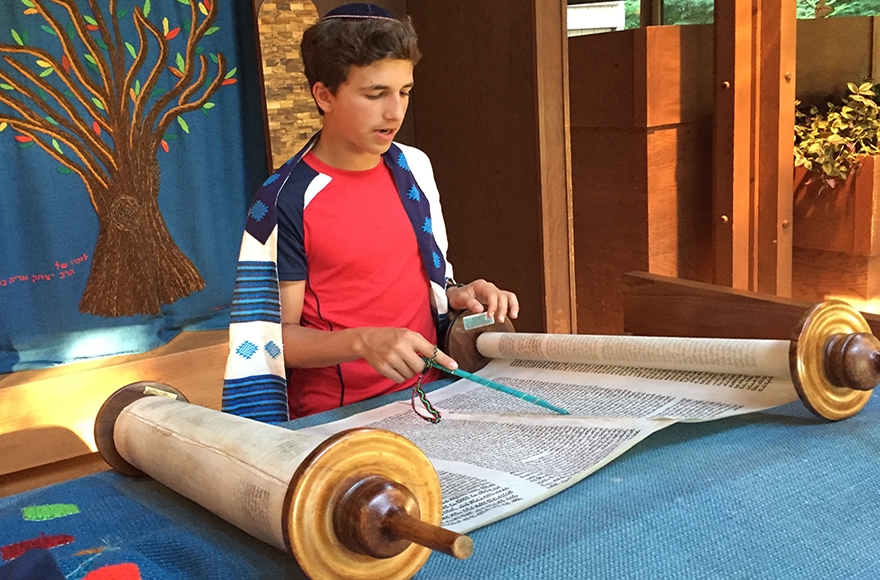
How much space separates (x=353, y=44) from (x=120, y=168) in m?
1.51

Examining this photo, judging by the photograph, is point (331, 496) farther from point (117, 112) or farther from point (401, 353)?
point (117, 112)

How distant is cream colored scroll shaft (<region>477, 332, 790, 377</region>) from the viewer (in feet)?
3.30

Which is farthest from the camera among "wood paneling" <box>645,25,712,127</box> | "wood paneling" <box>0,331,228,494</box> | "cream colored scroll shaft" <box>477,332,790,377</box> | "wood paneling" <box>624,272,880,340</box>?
"wood paneling" <box>645,25,712,127</box>

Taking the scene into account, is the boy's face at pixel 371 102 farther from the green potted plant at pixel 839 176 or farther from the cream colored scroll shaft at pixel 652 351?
the green potted plant at pixel 839 176

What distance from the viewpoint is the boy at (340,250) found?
133 cm

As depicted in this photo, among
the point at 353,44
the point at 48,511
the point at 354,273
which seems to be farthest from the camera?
the point at 354,273

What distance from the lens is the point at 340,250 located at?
1.40 metres

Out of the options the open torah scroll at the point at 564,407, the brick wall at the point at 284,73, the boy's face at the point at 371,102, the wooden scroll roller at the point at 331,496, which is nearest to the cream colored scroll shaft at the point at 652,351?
the open torah scroll at the point at 564,407

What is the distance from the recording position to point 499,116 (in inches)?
98.8

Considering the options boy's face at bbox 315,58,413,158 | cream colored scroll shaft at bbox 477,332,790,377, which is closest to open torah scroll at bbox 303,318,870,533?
cream colored scroll shaft at bbox 477,332,790,377

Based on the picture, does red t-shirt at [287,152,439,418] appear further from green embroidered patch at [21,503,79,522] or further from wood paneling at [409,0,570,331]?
wood paneling at [409,0,570,331]

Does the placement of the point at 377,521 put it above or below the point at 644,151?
below

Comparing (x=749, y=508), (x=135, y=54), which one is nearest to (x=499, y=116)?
(x=135, y=54)

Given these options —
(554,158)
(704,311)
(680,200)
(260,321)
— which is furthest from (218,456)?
(680,200)
